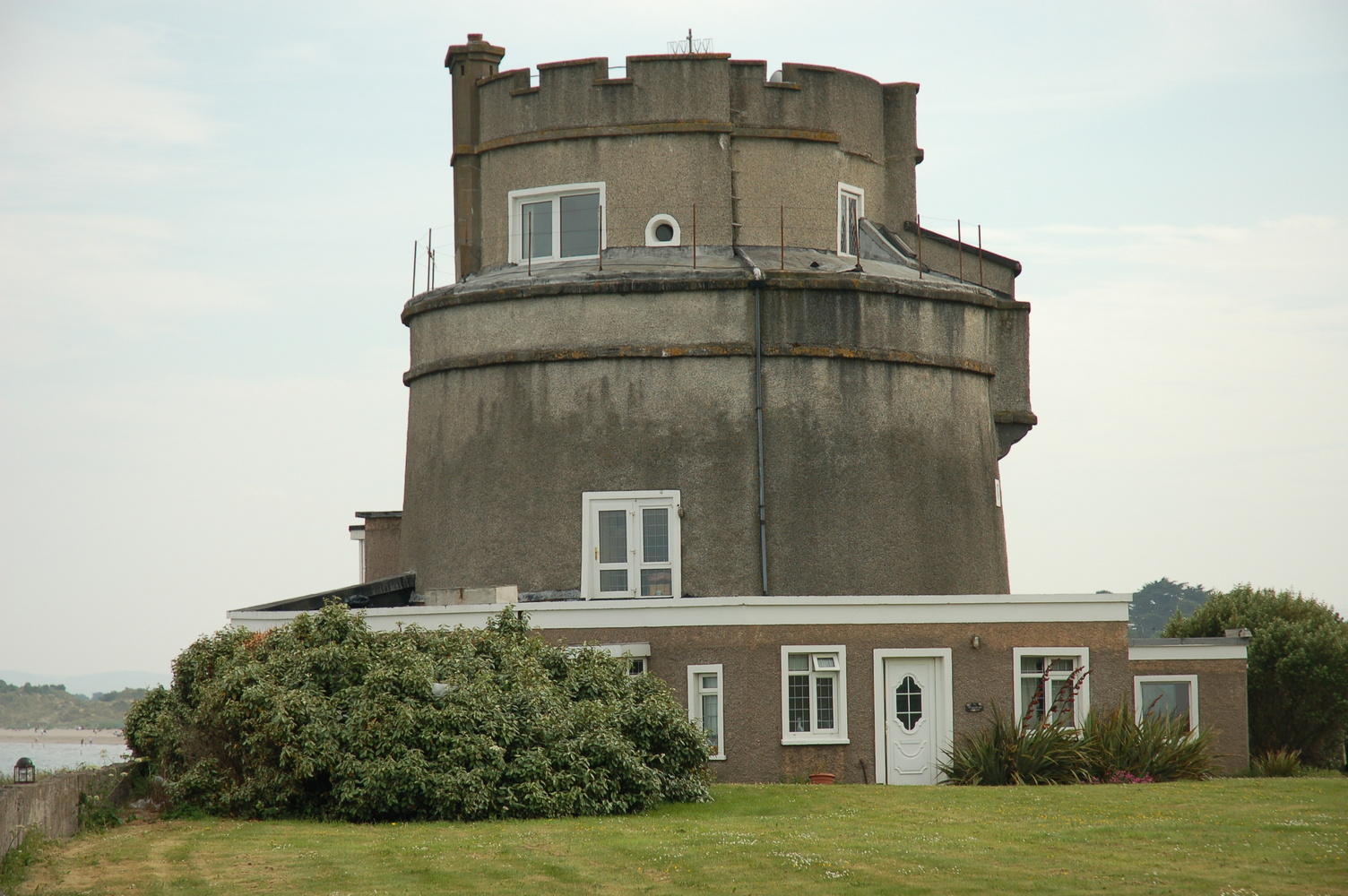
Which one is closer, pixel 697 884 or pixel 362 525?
pixel 697 884

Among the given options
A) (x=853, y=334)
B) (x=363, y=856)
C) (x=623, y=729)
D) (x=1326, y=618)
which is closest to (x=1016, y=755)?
(x=623, y=729)

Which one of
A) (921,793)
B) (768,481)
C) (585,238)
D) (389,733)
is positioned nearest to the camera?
(389,733)

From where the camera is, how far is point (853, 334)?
27.9 metres

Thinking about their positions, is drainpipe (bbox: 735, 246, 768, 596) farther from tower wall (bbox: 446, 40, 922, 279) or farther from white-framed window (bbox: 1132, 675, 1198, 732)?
white-framed window (bbox: 1132, 675, 1198, 732)

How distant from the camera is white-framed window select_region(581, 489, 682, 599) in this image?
26.8 m

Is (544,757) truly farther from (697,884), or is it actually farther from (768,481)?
(768,481)

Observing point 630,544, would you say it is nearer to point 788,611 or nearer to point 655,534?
point 655,534

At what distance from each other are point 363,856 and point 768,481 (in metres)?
12.6

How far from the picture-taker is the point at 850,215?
3134 cm

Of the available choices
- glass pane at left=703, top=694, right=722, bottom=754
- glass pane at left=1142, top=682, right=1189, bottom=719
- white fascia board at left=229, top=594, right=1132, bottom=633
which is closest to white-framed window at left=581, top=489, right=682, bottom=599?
white fascia board at left=229, top=594, right=1132, bottom=633

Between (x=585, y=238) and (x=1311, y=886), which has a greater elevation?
(x=585, y=238)

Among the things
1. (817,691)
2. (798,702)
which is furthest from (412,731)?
(817,691)

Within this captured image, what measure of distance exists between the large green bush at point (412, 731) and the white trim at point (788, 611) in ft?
7.71

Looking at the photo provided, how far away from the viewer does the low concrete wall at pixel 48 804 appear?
15.3 meters
